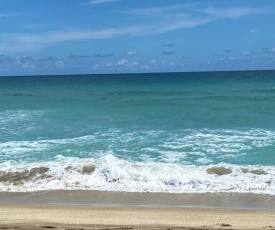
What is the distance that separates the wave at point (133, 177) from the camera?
38.7 feet

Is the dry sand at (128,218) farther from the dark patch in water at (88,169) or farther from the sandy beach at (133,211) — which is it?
the dark patch in water at (88,169)

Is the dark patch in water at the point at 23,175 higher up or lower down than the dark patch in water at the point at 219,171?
lower down

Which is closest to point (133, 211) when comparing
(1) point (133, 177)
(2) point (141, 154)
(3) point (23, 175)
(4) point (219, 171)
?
(1) point (133, 177)

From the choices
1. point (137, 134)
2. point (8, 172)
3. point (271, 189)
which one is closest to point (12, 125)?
point (137, 134)

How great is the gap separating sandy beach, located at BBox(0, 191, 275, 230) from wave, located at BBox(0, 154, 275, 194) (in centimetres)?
48

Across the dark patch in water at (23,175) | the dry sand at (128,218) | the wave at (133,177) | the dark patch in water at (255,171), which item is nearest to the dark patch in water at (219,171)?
the wave at (133,177)

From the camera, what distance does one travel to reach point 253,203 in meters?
10.5

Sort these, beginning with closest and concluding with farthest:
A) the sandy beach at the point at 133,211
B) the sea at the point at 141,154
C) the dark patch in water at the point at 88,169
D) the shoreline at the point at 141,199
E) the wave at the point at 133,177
A: the sandy beach at the point at 133,211 < the shoreline at the point at 141,199 < the wave at the point at 133,177 < the sea at the point at 141,154 < the dark patch in water at the point at 88,169

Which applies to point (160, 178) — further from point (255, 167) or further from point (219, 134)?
point (219, 134)

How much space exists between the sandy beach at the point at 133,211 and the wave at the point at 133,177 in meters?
0.48

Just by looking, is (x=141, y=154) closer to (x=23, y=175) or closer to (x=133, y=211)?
(x=23, y=175)

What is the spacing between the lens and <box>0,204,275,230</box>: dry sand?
7.98 meters

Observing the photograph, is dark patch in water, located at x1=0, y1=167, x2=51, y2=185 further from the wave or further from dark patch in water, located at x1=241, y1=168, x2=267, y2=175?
dark patch in water, located at x1=241, y1=168, x2=267, y2=175

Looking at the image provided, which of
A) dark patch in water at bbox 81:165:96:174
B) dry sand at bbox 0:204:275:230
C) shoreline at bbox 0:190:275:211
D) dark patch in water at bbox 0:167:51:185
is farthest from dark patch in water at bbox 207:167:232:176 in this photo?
dark patch in water at bbox 0:167:51:185
